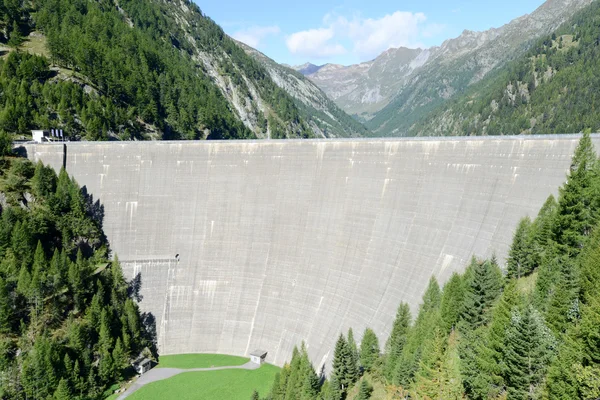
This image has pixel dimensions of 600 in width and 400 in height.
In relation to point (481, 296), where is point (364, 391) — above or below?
below

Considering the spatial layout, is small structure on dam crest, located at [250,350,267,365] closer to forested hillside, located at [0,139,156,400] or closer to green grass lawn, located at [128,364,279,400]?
green grass lawn, located at [128,364,279,400]

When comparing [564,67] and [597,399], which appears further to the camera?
[564,67]

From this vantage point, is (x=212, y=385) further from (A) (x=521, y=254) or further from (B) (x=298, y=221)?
(A) (x=521, y=254)

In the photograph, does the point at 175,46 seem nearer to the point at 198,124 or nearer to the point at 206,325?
the point at 198,124

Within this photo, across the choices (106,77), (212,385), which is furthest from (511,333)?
(106,77)

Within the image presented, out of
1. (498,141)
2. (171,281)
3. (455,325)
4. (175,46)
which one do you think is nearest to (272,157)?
(171,281)

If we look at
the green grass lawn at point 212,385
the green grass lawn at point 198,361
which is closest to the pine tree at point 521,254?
the green grass lawn at point 212,385

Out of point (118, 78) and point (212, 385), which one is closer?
point (212, 385)
